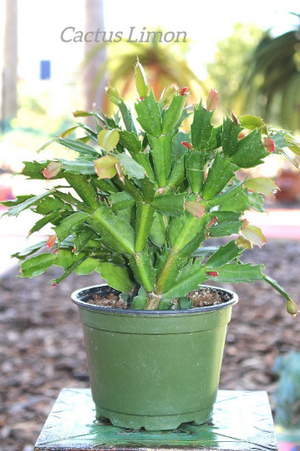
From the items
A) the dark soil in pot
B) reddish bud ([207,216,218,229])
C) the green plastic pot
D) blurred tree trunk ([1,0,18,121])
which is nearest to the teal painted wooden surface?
the green plastic pot

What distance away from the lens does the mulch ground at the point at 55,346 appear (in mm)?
2014

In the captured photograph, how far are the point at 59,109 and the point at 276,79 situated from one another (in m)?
16.0

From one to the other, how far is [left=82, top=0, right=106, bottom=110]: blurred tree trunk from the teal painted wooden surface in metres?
4.44

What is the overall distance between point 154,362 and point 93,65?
487cm

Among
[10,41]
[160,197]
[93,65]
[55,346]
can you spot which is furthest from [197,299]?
[10,41]

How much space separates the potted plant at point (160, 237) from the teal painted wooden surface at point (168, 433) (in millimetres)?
19

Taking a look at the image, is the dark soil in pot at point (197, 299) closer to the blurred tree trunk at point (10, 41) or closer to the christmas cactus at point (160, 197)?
the christmas cactus at point (160, 197)

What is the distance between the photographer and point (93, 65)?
532cm

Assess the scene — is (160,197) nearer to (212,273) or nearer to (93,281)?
(212,273)

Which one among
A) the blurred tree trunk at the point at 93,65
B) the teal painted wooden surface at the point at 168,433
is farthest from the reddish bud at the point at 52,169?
the blurred tree trunk at the point at 93,65

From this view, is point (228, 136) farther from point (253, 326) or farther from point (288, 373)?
point (253, 326)

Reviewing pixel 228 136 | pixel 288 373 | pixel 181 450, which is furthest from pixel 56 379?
pixel 228 136

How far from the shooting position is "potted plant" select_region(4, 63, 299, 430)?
71 centimetres

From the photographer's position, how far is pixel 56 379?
224cm
